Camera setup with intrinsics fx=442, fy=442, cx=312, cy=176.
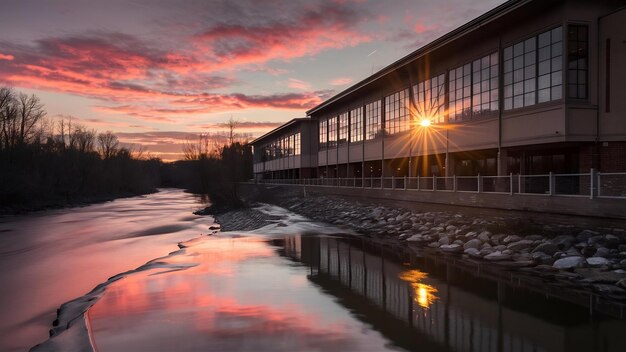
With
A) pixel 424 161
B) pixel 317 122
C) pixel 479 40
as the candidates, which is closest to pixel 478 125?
pixel 479 40

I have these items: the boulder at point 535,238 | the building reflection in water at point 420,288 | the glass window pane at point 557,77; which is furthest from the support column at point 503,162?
the building reflection in water at point 420,288

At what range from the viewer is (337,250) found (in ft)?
61.3

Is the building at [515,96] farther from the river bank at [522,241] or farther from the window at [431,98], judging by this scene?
the river bank at [522,241]

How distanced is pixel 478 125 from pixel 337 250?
12.9m

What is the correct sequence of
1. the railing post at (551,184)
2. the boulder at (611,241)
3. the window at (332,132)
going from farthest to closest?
the window at (332,132) < the railing post at (551,184) < the boulder at (611,241)

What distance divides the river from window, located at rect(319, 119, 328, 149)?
120 ft

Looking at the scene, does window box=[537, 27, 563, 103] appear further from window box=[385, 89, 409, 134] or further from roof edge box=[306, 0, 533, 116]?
window box=[385, 89, 409, 134]

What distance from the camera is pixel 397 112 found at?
36.5 meters

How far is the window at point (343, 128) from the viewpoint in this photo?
48094mm

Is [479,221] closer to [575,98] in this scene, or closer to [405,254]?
[405,254]

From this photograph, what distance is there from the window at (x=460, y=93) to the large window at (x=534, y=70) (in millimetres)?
3339

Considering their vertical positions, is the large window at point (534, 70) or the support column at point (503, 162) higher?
the large window at point (534, 70)

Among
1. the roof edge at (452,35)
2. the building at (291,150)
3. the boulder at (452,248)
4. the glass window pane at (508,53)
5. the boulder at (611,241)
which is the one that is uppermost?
the roof edge at (452,35)

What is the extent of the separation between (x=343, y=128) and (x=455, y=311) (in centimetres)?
4024
